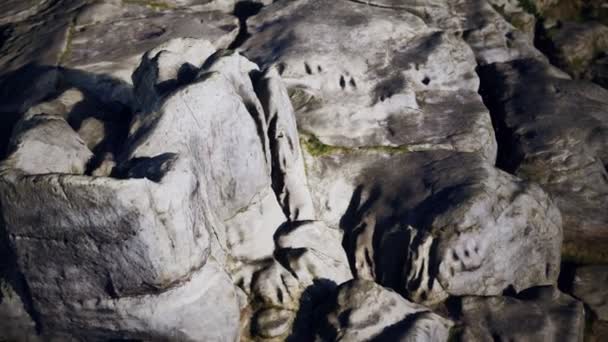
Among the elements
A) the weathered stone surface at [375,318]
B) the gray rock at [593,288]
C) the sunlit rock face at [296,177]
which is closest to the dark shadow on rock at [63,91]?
the sunlit rock face at [296,177]

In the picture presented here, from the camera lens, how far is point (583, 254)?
42.2ft

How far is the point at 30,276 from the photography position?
9148 millimetres

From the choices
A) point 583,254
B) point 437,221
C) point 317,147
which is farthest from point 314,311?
point 583,254

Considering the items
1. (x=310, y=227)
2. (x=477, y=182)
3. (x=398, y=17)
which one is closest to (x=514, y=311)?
(x=477, y=182)

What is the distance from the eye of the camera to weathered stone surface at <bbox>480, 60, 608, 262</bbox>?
12.9 meters

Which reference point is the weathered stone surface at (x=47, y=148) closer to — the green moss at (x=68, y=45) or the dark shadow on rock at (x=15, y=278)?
the dark shadow on rock at (x=15, y=278)

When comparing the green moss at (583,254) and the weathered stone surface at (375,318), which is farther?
the green moss at (583,254)

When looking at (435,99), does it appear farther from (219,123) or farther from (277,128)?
(219,123)

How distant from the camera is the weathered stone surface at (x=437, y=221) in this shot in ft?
36.6

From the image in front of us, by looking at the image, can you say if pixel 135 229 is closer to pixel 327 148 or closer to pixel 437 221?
pixel 437 221

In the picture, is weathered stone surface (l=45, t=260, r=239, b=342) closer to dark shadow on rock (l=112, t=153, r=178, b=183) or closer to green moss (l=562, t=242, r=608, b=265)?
dark shadow on rock (l=112, t=153, r=178, b=183)

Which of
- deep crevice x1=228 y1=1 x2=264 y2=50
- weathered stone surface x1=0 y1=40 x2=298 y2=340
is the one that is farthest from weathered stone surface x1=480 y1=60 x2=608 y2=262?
weathered stone surface x1=0 y1=40 x2=298 y2=340

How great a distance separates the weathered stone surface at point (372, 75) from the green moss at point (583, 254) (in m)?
2.32

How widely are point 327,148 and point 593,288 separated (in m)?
5.32
